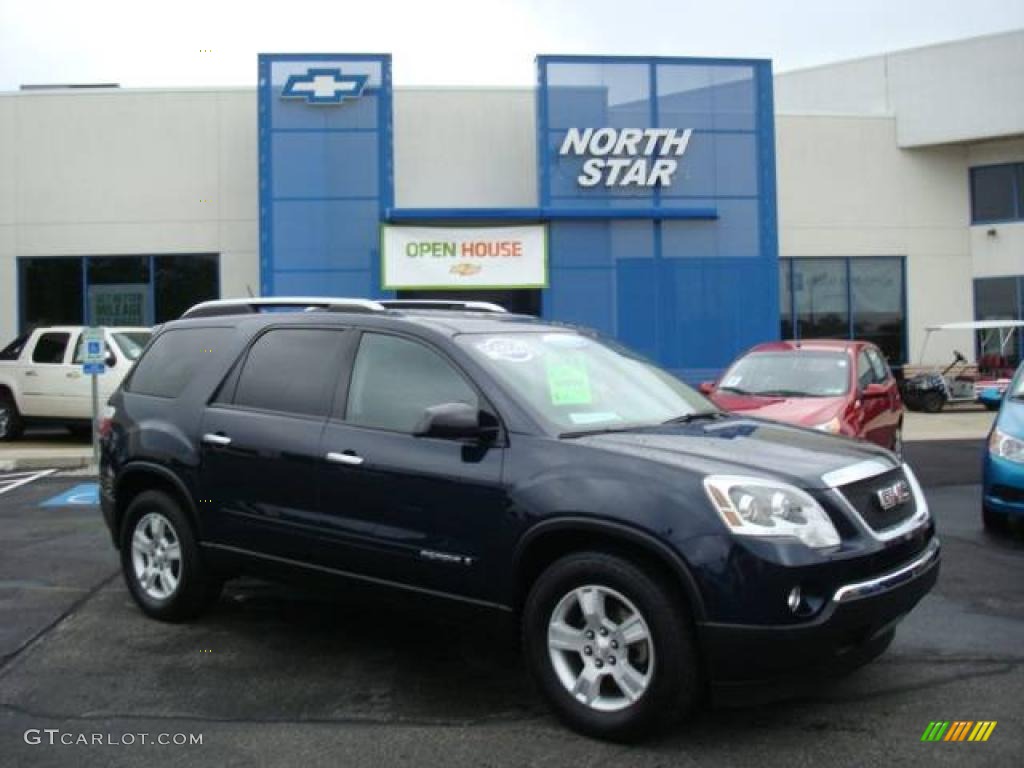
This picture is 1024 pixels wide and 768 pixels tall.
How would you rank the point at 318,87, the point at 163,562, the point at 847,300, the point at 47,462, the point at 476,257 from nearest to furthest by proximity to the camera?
1. the point at 163,562
2. the point at 47,462
3. the point at 318,87
4. the point at 476,257
5. the point at 847,300

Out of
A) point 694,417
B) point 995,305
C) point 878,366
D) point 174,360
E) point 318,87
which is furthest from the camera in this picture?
point 995,305

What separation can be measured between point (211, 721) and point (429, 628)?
156 cm

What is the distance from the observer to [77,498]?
10492 mm

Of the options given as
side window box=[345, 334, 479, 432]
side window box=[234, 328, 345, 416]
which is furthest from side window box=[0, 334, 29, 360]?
side window box=[345, 334, 479, 432]

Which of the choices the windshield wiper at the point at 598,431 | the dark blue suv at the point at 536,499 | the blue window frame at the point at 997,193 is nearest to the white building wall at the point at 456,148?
the blue window frame at the point at 997,193

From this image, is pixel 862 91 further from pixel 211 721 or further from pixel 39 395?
pixel 211 721

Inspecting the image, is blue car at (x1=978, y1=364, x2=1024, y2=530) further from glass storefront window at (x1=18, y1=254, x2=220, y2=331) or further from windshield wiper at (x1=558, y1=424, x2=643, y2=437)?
glass storefront window at (x1=18, y1=254, x2=220, y2=331)

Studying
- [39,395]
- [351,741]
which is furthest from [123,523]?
[39,395]

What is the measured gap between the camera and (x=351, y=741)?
394 cm

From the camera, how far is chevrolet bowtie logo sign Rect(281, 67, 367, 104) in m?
19.1

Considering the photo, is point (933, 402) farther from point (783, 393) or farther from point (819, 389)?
point (783, 393)

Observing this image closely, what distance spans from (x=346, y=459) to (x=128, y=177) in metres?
18.4

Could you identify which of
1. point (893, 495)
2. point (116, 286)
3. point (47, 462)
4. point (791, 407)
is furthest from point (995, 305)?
point (893, 495)

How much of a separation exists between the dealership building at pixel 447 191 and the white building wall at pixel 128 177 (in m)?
0.04
